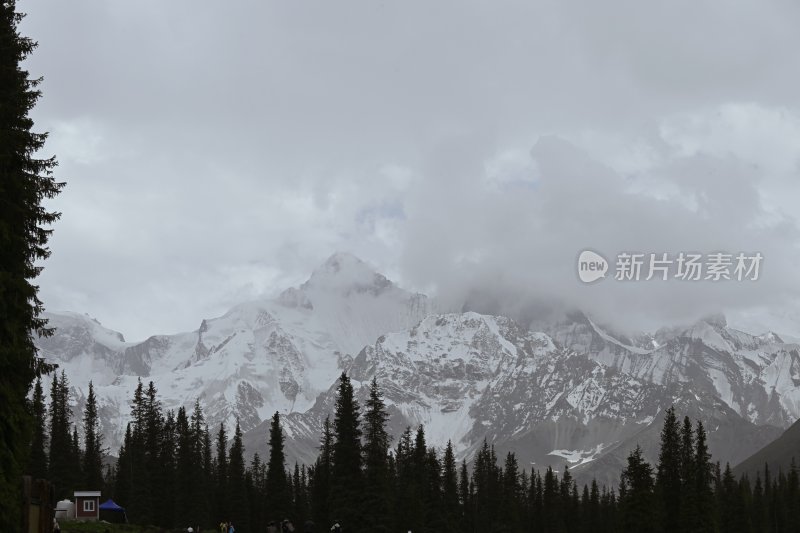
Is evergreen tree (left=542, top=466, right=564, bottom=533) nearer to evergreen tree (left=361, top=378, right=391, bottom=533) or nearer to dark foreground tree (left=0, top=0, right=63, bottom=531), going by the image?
evergreen tree (left=361, top=378, right=391, bottom=533)

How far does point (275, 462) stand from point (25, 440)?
4014 inches

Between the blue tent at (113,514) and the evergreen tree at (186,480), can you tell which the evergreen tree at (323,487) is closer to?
the evergreen tree at (186,480)

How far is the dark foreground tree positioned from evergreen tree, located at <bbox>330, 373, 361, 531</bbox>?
65280mm

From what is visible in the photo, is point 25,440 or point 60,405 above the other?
point 60,405

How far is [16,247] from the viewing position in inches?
1174

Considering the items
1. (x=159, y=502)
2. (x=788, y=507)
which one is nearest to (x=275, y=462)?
(x=159, y=502)

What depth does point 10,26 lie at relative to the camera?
31.0 metres

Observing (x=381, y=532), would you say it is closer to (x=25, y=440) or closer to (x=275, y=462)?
(x=275, y=462)

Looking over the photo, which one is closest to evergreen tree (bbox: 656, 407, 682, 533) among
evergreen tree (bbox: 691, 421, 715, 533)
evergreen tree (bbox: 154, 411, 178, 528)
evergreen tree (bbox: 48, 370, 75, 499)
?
evergreen tree (bbox: 691, 421, 715, 533)

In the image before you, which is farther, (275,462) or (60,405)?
(60,405)

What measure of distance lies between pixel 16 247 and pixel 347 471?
2719 inches

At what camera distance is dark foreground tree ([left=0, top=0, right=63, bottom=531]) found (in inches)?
1109

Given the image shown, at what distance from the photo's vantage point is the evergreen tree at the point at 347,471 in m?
94.2

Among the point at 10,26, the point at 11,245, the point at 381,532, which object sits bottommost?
the point at 381,532
